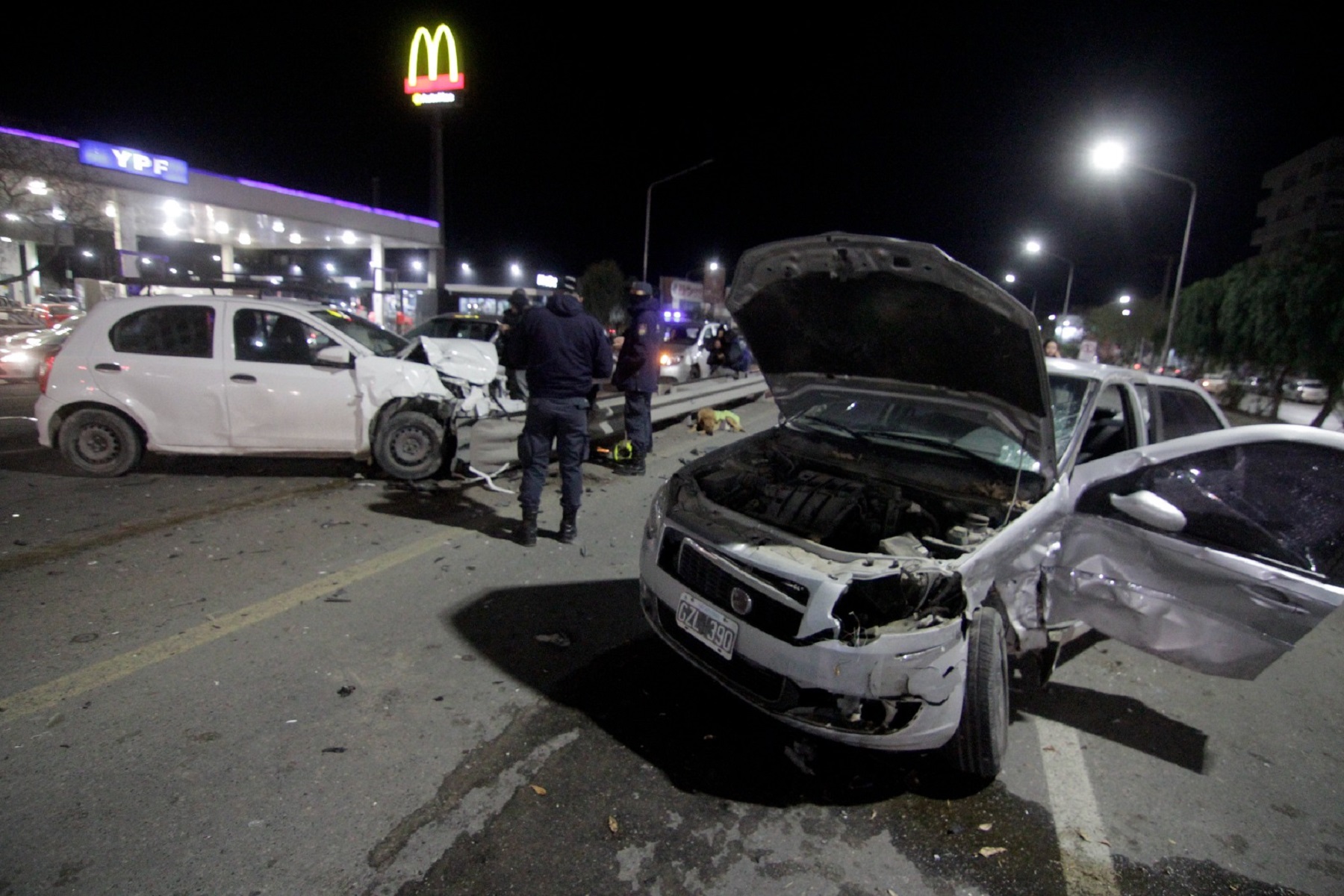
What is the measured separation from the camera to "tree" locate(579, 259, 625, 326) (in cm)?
5831

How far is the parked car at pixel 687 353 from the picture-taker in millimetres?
15406

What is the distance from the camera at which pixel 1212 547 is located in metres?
3.05

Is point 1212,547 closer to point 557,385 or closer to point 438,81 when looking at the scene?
point 557,385

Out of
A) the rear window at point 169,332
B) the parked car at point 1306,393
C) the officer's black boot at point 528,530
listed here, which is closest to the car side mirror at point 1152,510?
the officer's black boot at point 528,530

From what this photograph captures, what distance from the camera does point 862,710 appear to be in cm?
252

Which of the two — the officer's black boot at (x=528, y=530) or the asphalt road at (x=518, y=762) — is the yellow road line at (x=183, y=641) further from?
the officer's black boot at (x=528, y=530)

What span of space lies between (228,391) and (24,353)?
8925mm

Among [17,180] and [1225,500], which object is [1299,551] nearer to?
[1225,500]

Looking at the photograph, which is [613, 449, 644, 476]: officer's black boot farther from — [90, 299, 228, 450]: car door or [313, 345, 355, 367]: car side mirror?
[90, 299, 228, 450]: car door

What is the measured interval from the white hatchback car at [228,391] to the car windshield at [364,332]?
0.37 metres

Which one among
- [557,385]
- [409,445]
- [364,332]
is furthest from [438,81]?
[557,385]

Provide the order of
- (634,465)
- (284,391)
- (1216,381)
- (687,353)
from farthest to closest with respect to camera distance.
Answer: (1216,381)
(687,353)
(634,465)
(284,391)

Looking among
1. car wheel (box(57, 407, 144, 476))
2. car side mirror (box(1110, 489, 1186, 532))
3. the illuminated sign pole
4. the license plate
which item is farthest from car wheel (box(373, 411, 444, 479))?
the illuminated sign pole

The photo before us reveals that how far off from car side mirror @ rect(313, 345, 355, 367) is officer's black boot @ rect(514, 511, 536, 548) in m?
2.48
